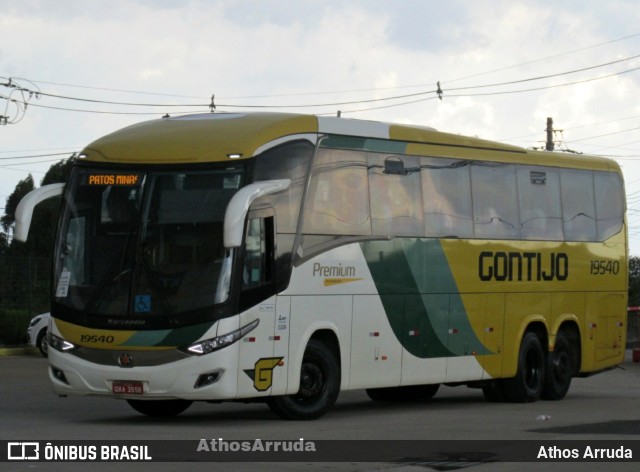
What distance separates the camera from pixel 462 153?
21.5 meters

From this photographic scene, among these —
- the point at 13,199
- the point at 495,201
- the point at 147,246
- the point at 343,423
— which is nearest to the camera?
the point at 147,246

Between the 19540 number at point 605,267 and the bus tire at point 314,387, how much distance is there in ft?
24.3

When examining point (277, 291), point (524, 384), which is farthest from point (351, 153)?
point (524, 384)

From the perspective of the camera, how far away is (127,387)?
54.3 ft

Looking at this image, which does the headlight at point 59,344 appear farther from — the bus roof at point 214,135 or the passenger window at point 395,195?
the passenger window at point 395,195

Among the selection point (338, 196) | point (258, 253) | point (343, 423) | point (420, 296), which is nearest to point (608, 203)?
point (420, 296)

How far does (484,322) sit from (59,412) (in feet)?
21.0

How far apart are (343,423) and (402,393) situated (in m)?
5.33

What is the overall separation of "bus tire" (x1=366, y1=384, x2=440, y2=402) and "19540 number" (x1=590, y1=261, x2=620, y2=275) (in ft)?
11.3

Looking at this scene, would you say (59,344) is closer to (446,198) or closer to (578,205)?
(446,198)

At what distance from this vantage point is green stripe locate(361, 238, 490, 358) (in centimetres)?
1930

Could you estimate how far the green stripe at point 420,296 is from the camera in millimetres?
19297

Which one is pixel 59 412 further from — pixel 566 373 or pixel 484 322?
pixel 566 373

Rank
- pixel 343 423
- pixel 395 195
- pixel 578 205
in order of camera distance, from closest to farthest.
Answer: pixel 343 423 → pixel 395 195 → pixel 578 205
